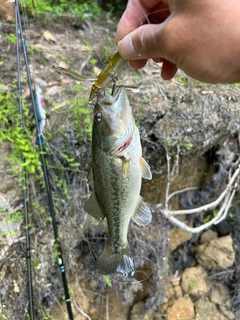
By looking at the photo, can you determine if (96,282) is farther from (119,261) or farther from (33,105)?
(33,105)

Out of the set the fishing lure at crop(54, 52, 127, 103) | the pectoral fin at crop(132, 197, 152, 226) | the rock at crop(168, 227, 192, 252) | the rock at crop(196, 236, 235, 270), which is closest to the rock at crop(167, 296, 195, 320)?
the rock at crop(196, 236, 235, 270)

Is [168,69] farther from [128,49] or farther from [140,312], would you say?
[140,312]

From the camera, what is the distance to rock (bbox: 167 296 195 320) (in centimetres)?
427

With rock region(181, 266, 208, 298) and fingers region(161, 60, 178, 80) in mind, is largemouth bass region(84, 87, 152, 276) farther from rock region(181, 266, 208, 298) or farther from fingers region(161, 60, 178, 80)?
rock region(181, 266, 208, 298)

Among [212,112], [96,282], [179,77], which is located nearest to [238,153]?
[212,112]

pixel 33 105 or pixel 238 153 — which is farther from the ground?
pixel 33 105

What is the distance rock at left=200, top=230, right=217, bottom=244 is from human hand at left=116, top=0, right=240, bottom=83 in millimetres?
3726

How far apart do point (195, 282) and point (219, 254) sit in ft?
1.85

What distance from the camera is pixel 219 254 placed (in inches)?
181

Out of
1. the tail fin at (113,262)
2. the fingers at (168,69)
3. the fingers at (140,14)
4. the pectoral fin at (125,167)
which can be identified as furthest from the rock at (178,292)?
the fingers at (140,14)

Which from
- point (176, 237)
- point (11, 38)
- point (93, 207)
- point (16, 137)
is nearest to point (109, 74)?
point (93, 207)

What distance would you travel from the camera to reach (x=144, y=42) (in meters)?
1.48

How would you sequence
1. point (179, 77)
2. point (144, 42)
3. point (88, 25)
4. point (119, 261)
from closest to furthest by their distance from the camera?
point (144, 42) < point (119, 261) < point (179, 77) < point (88, 25)

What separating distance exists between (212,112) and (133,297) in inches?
102
